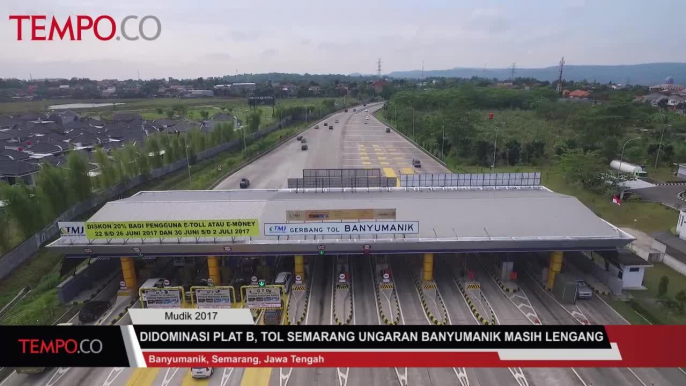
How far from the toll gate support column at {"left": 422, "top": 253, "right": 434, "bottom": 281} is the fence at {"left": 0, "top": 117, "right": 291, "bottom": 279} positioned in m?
29.2

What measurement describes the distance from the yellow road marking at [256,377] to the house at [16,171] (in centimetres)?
4313

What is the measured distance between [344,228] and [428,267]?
661cm

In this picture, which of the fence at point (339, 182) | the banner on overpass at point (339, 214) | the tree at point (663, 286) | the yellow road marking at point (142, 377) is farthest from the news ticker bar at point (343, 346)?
the fence at point (339, 182)

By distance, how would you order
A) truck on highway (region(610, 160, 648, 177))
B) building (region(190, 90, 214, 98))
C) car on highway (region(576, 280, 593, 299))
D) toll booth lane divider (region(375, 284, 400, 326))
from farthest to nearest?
building (region(190, 90, 214, 98)) → truck on highway (region(610, 160, 648, 177)) → car on highway (region(576, 280, 593, 299)) → toll booth lane divider (region(375, 284, 400, 326))

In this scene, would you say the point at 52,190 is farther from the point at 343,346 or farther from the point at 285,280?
the point at 343,346

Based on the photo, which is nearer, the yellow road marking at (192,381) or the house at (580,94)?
the yellow road marking at (192,381)

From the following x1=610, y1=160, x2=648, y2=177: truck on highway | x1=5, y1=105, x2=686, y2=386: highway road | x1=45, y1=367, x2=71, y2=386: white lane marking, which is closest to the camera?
x1=5, y1=105, x2=686, y2=386: highway road

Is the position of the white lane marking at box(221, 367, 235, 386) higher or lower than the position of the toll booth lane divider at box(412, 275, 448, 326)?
lower

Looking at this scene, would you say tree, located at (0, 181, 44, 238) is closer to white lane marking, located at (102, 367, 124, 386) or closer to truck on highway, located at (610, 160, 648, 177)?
white lane marking, located at (102, 367, 124, 386)

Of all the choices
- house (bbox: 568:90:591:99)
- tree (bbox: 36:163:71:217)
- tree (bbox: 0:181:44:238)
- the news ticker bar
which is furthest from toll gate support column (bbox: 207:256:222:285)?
house (bbox: 568:90:591:99)

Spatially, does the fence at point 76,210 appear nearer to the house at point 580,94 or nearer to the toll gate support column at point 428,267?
the toll gate support column at point 428,267

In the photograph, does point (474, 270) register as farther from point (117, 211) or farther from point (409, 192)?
point (117, 211)

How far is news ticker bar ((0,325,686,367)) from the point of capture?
8.54 metres

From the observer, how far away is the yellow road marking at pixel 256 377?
745 inches
